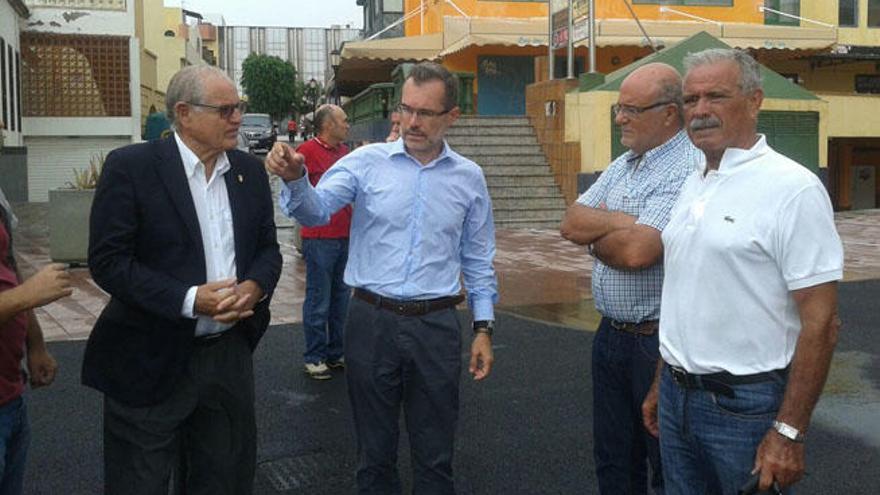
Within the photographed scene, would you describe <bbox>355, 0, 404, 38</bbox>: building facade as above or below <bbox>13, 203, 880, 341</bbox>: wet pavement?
above

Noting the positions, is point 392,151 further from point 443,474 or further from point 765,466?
point 765,466

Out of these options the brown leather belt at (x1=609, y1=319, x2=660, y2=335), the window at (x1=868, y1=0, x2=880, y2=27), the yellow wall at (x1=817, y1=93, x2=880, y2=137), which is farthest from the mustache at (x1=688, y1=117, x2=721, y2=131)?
the window at (x1=868, y1=0, x2=880, y2=27)

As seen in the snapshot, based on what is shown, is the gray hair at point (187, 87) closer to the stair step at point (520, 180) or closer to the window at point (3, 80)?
the stair step at point (520, 180)

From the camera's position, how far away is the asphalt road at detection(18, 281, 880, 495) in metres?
4.91

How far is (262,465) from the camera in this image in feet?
16.8

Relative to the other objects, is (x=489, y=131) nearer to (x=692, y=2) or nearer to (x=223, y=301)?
(x=692, y=2)

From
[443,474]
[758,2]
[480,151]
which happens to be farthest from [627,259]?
[758,2]

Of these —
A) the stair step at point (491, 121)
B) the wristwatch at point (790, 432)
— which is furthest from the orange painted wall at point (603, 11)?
Answer: the wristwatch at point (790, 432)

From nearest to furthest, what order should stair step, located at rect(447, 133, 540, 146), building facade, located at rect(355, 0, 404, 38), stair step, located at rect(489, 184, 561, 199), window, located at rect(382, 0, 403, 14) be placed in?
1. stair step, located at rect(489, 184, 561, 199)
2. stair step, located at rect(447, 133, 540, 146)
3. building facade, located at rect(355, 0, 404, 38)
4. window, located at rect(382, 0, 403, 14)

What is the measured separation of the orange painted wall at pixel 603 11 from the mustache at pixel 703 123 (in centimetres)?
2389

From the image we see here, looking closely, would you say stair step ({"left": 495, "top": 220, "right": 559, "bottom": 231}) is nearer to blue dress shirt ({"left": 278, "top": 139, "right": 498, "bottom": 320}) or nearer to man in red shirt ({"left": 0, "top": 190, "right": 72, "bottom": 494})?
blue dress shirt ({"left": 278, "top": 139, "right": 498, "bottom": 320})

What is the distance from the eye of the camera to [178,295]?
3.12 metres

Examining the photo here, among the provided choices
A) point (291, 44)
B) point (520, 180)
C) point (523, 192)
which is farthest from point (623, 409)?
point (291, 44)

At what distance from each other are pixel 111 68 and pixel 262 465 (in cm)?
1947
